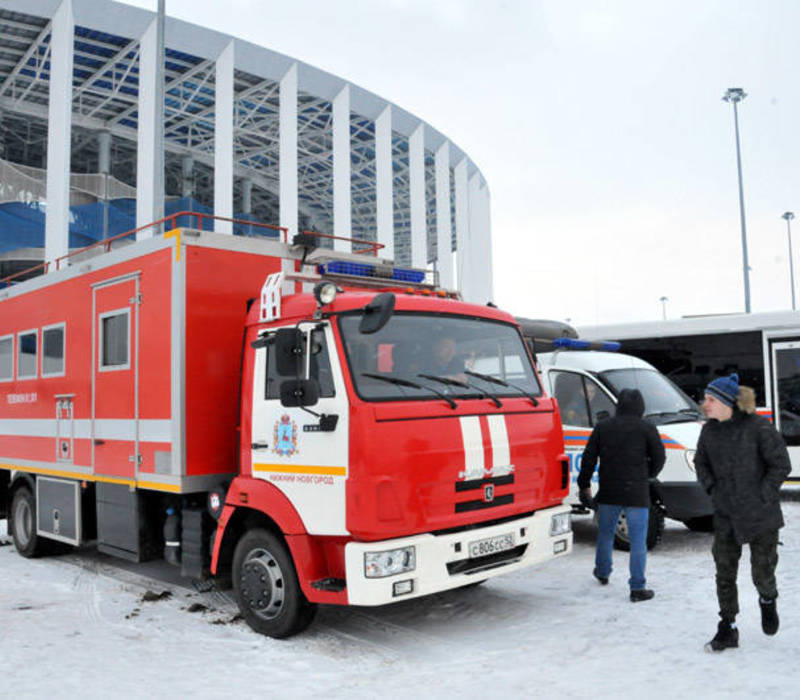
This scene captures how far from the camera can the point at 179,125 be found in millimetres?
34094

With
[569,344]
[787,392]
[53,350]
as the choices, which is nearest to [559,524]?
[569,344]

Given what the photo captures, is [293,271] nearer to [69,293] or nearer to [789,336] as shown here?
[69,293]

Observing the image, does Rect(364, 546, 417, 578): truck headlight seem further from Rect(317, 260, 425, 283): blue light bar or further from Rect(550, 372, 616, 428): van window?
Rect(550, 372, 616, 428): van window

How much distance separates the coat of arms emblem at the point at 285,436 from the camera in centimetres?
557

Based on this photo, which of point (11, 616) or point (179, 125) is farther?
point (179, 125)

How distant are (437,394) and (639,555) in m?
2.39

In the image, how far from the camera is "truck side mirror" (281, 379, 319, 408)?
5250 millimetres

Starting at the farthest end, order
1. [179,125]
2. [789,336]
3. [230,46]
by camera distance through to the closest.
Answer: [179,125]
[230,46]
[789,336]

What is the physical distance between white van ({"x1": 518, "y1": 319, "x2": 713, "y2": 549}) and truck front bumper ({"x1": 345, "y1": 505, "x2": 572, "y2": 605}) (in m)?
2.82

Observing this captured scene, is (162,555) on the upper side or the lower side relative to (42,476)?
lower

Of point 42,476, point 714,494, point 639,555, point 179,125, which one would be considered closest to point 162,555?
point 42,476

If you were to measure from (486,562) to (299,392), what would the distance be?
5.82 feet

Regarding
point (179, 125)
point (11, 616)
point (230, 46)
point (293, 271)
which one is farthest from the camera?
point (179, 125)

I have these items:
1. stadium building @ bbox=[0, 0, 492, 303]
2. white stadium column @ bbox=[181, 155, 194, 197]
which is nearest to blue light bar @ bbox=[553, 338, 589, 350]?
stadium building @ bbox=[0, 0, 492, 303]
